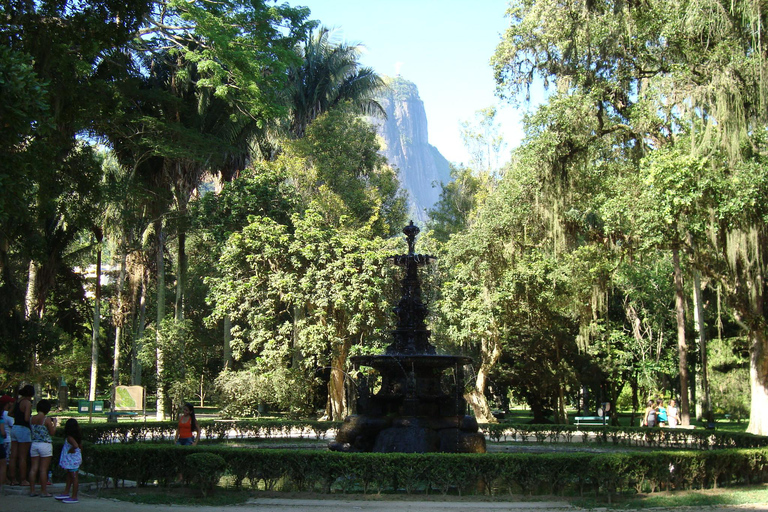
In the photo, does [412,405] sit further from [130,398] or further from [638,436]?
[130,398]

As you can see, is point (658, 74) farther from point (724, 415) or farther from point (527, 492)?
point (724, 415)

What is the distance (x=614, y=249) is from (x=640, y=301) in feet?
33.5

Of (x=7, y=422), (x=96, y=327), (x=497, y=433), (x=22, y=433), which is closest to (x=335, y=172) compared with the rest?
(x=96, y=327)

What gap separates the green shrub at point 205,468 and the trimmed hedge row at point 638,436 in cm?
1123

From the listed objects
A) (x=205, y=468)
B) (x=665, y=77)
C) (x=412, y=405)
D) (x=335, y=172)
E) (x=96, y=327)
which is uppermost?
(x=335, y=172)

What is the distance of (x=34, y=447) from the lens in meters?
9.64

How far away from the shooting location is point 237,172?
35.3 m

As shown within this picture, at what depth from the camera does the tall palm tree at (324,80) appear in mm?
38219

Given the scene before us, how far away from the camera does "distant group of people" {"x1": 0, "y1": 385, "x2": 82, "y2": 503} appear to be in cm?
928

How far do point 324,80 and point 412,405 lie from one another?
28.1 meters

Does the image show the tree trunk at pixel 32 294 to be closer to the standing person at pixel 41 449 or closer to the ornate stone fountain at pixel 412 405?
the ornate stone fountain at pixel 412 405

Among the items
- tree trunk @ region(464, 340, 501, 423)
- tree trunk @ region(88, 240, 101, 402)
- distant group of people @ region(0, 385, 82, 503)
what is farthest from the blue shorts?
tree trunk @ region(464, 340, 501, 423)

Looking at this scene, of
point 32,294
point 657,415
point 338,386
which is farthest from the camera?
point 338,386

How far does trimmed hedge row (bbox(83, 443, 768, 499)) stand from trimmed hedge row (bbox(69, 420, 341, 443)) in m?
5.83
